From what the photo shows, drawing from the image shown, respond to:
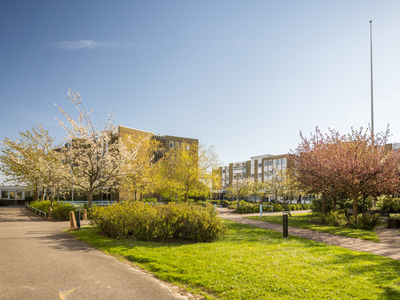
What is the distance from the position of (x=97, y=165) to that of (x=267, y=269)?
44.9 feet

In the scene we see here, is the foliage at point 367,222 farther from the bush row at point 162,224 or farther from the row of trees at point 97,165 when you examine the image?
the row of trees at point 97,165

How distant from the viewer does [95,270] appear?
22.7 feet

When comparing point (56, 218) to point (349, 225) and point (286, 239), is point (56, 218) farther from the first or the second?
point (349, 225)

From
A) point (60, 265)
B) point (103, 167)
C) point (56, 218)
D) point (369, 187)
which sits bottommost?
point (56, 218)

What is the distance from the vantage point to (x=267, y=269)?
677 centimetres

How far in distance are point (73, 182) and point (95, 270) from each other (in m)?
13.7

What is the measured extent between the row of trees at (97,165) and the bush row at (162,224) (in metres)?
6.52

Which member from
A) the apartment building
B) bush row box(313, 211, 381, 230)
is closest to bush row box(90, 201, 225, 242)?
bush row box(313, 211, 381, 230)

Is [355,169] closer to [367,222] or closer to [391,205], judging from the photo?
[367,222]

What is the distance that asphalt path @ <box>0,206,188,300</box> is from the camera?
17.7ft

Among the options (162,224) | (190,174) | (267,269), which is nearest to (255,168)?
(190,174)

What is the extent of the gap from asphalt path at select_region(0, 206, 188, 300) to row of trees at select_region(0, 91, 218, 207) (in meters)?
8.88

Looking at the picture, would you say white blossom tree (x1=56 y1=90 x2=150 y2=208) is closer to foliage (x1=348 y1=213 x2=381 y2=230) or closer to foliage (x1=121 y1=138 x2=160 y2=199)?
foliage (x1=121 y1=138 x2=160 y2=199)

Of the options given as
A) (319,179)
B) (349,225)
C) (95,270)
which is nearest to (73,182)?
(95,270)
